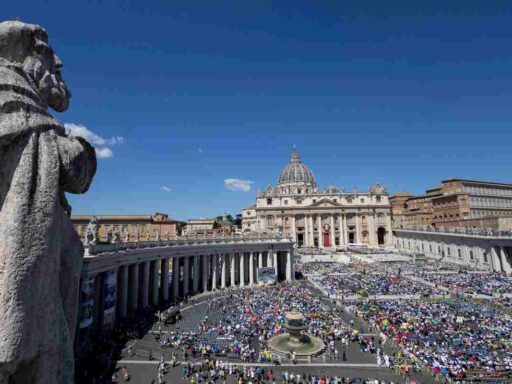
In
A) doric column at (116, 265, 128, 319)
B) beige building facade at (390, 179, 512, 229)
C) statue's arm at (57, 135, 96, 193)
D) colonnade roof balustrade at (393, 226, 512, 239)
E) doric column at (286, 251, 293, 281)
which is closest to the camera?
statue's arm at (57, 135, 96, 193)

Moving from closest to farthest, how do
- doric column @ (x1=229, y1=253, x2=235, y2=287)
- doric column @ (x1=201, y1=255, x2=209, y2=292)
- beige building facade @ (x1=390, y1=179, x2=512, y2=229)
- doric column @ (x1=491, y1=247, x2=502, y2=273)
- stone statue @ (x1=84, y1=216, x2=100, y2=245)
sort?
stone statue @ (x1=84, y1=216, x2=100, y2=245)
doric column @ (x1=201, y1=255, x2=209, y2=292)
doric column @ (x1=229, y1=253, x2=235, y2=287)
doric column @ (x1=491, y1=247, x2=502, y2=273)
beige building facade @ (x1=390, y1=179, x2=512, y2=229)

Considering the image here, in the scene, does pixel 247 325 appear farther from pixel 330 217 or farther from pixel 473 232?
pixel 330 217

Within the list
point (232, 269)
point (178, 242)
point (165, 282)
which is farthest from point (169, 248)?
point (232, 269)

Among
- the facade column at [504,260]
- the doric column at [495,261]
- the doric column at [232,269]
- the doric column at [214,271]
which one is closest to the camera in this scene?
the doric column at [214,271]

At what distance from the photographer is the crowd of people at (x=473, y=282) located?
4203 centimetres

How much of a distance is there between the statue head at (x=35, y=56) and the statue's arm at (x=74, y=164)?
0.96 m

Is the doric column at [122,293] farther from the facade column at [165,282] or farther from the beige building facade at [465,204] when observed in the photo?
the beige building facade at [465,204]

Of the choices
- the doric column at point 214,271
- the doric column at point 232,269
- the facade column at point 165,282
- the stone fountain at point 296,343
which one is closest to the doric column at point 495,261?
the doric column at point 232,269

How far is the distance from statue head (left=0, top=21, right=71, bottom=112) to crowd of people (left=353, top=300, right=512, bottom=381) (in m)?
23.8

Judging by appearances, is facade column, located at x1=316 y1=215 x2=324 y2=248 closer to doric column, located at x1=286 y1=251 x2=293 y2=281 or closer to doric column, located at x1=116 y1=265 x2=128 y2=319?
doric column, located at x1=286 y1=251 x2=293 y2=281

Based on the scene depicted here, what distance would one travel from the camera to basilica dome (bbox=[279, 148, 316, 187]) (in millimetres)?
146500

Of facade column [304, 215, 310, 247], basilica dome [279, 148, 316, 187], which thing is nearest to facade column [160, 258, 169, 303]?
facade column [304, 215, 310, 247]

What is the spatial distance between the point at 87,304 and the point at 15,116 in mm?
21721

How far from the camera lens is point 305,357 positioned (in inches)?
957
